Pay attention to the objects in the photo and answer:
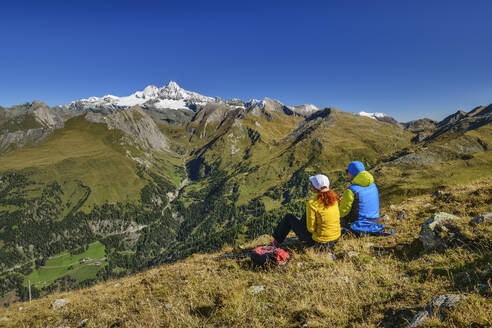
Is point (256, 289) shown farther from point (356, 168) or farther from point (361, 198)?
point (356, 168)

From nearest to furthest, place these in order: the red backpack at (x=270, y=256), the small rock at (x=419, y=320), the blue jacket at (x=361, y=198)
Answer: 1. the small rock at (x=419, y=320)
2. the red backpack at (x=270, y=256)
3. the blue jacket at (x=361, y=198)

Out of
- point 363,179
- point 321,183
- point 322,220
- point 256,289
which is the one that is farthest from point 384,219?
point 256,289

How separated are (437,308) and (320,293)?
262cm

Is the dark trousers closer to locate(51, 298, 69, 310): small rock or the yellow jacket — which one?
the yellow jacket

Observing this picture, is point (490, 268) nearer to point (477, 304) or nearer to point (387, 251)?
point (477, 304)

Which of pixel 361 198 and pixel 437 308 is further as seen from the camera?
pixel 361 198

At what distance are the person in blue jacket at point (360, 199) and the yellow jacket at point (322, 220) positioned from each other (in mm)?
1630

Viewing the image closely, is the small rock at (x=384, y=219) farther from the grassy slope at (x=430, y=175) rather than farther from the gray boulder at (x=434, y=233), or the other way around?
the grassy slope at (x=430, y=175)

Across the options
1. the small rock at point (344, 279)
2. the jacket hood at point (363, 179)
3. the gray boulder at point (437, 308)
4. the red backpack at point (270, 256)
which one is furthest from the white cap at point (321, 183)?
the gray boulder at point (437, 308)

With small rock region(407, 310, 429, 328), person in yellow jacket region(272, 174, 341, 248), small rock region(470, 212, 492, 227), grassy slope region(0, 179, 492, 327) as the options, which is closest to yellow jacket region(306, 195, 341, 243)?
person in yellow jacket region(272, 174, 341, 248)

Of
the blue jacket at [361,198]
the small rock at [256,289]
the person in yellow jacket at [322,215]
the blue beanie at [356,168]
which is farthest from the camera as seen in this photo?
the blue beanie at [356,168]

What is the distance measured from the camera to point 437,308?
12.6ft

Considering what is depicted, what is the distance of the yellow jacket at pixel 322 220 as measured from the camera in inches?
367

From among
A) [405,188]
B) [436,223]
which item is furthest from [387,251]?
[405,188]
